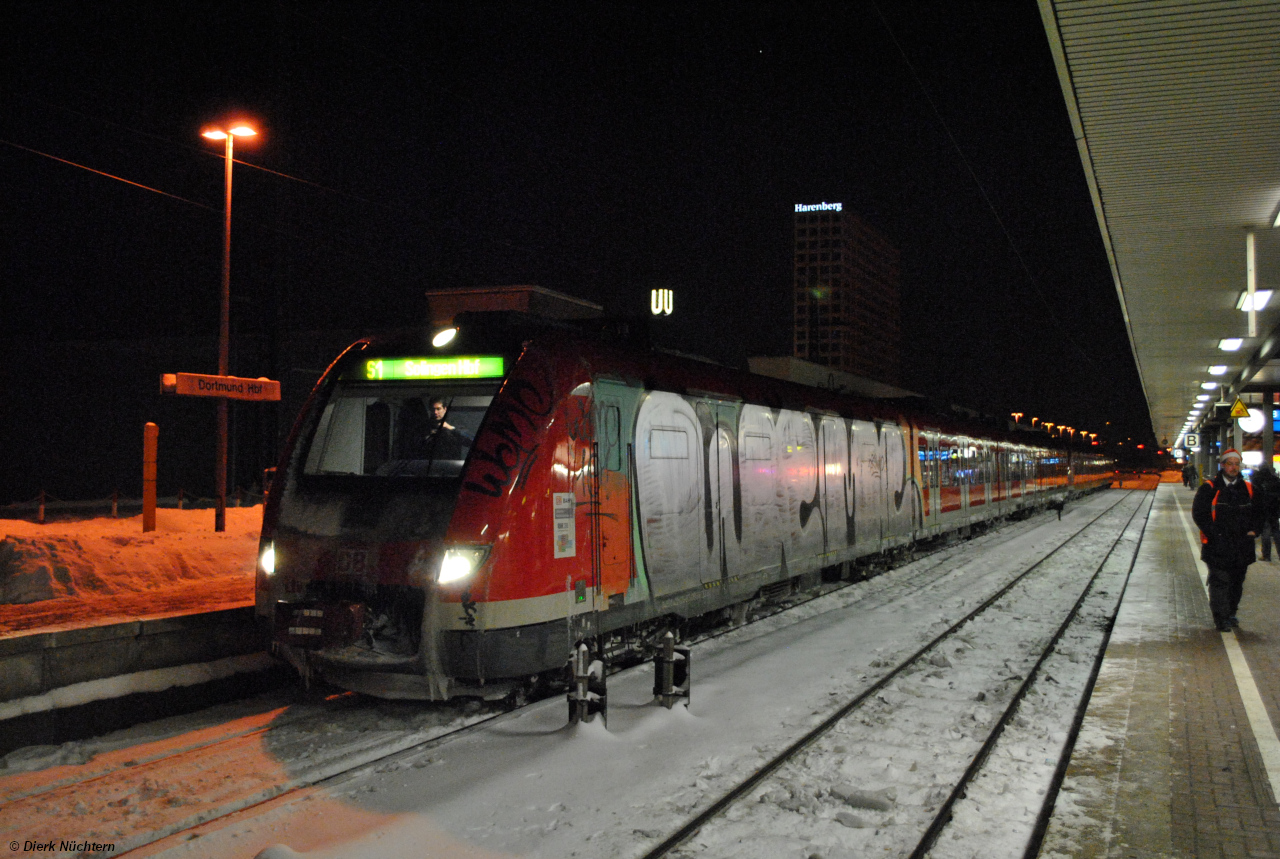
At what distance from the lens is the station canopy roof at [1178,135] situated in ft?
24.1

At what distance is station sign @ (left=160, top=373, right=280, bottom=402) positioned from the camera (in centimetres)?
1349

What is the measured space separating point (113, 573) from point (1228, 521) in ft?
42.0

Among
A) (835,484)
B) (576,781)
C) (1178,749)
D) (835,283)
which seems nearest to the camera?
(576,781)

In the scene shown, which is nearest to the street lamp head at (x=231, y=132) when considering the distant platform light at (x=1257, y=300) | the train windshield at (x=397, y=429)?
the train windshield at (x=397, y=429)

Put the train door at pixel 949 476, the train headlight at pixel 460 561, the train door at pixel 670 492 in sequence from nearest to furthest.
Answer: the train headlight at pixel 460 561 → the train door at pixel 670 492 → the train door at pixel 949 476

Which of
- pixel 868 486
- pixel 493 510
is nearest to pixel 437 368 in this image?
pixel 493 510

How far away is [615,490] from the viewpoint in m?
7.54

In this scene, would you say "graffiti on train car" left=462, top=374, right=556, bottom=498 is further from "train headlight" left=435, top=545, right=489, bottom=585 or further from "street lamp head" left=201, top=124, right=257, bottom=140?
"street lamp head" left=201, top=124, right=257, bottom=140

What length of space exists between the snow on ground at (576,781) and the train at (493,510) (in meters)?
0.58

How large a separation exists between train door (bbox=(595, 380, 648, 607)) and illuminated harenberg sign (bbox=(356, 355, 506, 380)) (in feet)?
2.95

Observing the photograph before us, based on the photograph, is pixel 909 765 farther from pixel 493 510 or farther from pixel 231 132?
pixel 231 132

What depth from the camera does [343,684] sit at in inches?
257

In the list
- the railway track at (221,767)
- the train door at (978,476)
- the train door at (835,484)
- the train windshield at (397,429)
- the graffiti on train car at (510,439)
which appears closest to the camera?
the railway track at (221,767)

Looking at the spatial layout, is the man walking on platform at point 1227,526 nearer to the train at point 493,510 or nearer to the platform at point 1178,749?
the platform at point 1178,749
